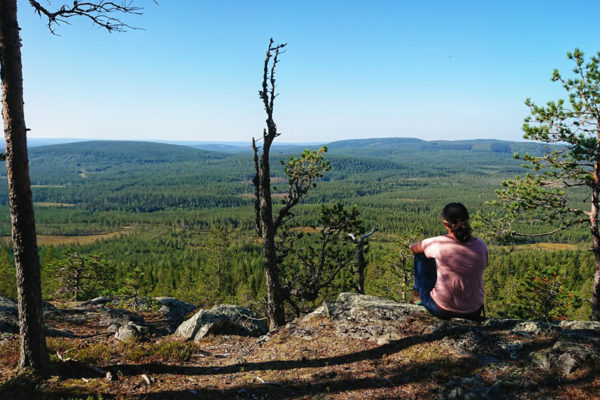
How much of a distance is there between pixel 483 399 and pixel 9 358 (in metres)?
9.37

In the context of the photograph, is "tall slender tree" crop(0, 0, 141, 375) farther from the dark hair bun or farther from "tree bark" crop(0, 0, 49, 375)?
the dark hair bun

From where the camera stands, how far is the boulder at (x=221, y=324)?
10.4 m

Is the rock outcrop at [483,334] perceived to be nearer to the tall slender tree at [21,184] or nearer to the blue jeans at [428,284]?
the blue jeans at [428,284]

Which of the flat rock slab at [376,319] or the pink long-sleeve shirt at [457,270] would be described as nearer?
the pink long-sleeve shirt at [457,270]

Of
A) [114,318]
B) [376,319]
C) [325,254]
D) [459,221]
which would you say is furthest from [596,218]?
[114,318]

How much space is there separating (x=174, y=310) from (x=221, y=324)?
782 cm

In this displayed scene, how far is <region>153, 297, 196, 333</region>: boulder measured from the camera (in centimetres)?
1561

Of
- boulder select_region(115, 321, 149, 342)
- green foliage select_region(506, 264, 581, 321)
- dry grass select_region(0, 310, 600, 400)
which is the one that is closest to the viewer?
dry grass select_region(0, 310, 600, 400)

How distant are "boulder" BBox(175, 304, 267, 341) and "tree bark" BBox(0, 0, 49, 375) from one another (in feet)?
15.2

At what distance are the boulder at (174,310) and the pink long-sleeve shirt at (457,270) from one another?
41.8 ft

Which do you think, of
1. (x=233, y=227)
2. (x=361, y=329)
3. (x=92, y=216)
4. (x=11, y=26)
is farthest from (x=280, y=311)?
(x=92, y=216)

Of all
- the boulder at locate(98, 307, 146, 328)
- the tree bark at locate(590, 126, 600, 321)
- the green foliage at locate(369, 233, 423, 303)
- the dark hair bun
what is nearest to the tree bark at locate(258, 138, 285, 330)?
the dark hair bun

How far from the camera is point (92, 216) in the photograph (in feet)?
649

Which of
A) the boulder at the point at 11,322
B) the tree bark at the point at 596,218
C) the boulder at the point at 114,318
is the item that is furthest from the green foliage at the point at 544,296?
the boulder at the point at 11,322
